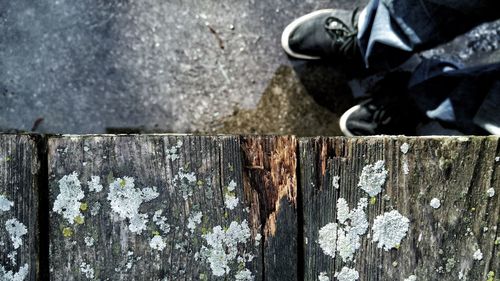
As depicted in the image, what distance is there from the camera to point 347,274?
43.2 inches

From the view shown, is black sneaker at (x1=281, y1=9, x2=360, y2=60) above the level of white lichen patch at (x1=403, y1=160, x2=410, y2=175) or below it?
above

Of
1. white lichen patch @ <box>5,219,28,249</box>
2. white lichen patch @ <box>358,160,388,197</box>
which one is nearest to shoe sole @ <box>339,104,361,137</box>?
white lichen patch @ <box>358,160,388,197</box>

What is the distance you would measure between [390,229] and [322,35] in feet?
3.29

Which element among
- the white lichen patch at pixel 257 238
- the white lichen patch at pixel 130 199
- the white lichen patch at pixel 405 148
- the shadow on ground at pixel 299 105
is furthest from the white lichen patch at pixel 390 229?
the shadow on ground at pixel 299 105

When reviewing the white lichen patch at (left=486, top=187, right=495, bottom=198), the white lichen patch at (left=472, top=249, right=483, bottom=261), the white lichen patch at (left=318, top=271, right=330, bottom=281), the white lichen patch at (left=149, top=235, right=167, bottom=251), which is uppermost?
the white lichen patch at (left=486, top=187, right=495, bottom=198)

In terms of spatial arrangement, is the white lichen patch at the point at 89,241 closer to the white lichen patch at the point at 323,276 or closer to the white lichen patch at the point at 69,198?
the white lichen patch at the point at 69,198

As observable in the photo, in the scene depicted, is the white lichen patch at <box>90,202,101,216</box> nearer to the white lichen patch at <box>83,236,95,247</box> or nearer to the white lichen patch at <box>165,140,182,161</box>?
the white lichen patch at <box>83,236,95,247</box>

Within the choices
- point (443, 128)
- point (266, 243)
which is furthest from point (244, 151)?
point (443, 128)

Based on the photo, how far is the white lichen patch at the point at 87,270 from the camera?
3.51 feet

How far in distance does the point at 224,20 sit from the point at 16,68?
0.84m

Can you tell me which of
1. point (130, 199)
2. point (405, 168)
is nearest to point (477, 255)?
point (405, 168)

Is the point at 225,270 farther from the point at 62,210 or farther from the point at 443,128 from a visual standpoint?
the point at 443,128

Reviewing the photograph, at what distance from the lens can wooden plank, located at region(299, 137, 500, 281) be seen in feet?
3.43

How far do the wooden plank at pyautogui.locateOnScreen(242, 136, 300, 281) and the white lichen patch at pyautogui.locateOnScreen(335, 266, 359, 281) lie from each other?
11 centimetres
